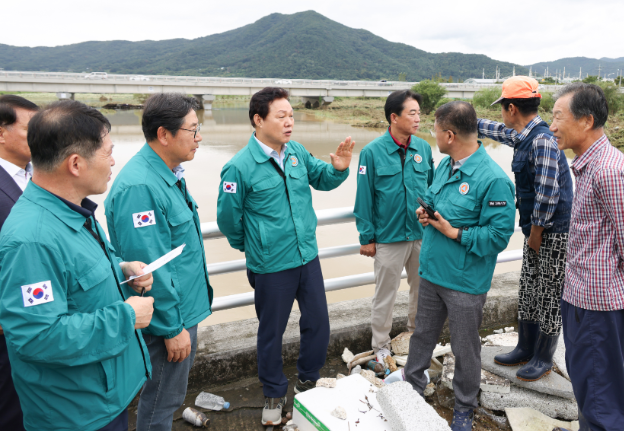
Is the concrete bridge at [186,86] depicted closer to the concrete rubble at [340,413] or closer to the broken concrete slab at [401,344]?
the broken concrete slab at [401,344]

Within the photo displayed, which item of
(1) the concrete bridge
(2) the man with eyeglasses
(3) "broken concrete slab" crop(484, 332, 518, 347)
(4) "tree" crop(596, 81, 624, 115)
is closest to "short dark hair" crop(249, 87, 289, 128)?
(2) the man with eyeglasses

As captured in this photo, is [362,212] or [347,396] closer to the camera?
[347,396]

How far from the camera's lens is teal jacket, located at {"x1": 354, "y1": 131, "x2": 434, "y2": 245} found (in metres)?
2.82

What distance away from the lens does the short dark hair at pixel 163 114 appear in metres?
1.81

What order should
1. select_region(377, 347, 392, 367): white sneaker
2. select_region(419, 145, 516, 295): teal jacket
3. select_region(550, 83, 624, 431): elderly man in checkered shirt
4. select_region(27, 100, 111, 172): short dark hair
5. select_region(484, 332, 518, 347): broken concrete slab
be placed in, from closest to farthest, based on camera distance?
select_region(27, 100, 111, 172): short dark hair → select_region(550, 83, 624, 431): elderly man in checkered shirt → select_region(419, 145, 516, 295): teal jacket → select_region(377, 347, 392, 367): white sneaker → select_region(484, 332, 518, 347): broken concrete slab

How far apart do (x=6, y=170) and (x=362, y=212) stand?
1927 mm

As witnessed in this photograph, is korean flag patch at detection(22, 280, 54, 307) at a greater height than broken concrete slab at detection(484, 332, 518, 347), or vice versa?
korean flag patch at detection(22, 280, 54, 307)

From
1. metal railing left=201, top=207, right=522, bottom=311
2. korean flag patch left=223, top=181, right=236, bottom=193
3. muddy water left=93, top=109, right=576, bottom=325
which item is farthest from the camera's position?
muddy water left=93, top=109, right=576, bottom=325

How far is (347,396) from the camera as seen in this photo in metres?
2.10

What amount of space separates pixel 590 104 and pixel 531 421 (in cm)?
159

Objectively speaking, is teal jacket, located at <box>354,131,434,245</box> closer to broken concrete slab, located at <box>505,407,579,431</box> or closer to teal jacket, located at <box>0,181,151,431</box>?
broken concrete slab, located at <box>505,407,579,431</box>

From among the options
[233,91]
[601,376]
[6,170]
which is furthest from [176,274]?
[233,91]

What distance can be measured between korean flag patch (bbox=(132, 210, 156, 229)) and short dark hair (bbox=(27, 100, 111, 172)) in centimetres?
39

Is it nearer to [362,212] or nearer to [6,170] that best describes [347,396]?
[362,212]
